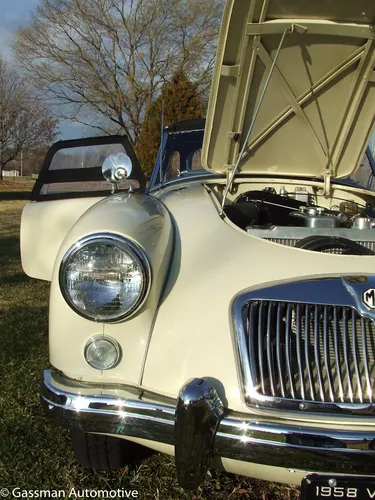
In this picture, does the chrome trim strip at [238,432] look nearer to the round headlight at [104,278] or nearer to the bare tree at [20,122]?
the round headlight at [104,278]

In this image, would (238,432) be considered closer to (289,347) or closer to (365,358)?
(289,347)

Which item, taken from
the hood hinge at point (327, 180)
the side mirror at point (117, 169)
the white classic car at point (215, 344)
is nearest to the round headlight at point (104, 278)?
the white classic car at point (215, 344)

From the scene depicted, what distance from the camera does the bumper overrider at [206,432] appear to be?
1464mm

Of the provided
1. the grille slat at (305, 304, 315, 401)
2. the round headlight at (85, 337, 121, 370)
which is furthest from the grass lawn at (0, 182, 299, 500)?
the grille slat at (305, 304, 315, 401)

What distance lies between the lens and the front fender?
1.74m

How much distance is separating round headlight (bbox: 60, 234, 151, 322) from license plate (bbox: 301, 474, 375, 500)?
802mm

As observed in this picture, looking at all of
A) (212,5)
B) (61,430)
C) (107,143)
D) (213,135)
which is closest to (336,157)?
(213,135)

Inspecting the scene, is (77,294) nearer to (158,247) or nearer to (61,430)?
(158,247)

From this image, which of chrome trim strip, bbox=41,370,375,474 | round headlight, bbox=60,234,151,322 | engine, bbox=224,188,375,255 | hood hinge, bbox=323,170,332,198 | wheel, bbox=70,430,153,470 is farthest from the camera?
hood hinge, bbox=323,170,332,198

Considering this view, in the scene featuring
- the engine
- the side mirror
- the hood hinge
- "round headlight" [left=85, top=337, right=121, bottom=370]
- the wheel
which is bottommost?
the wheel

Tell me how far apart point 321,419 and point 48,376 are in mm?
968

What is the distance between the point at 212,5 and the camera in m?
20.9

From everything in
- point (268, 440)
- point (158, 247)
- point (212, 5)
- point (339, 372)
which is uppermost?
point (212, 5)

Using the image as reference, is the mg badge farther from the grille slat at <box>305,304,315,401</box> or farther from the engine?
the engine
